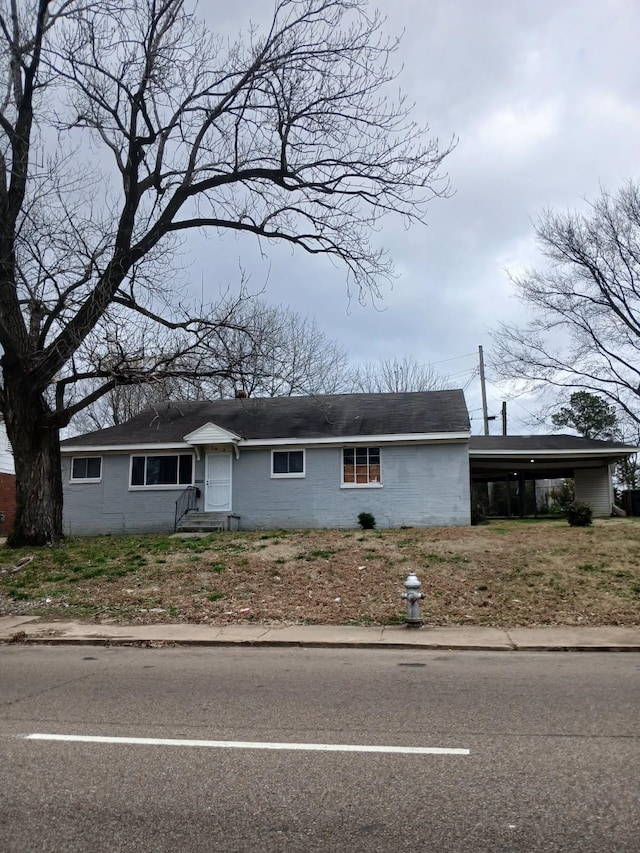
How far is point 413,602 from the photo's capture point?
11023 mm

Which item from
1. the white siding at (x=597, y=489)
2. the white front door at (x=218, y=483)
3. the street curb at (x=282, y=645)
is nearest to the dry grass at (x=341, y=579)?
the street curb at (x=282, y=645)

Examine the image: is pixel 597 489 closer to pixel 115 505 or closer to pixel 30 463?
pixel 115 505

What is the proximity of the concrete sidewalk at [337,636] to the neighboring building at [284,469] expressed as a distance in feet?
39.5

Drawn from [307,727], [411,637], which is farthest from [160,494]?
[307,727]

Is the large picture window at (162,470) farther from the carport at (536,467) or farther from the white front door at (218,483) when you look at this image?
the carport at (536,467)

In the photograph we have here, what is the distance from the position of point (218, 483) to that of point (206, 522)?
1.76m

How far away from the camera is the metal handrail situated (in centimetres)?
2411

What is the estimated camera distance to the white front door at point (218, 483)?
80.0 ft

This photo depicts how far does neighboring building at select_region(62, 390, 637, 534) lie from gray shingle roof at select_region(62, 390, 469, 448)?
0.06 meters

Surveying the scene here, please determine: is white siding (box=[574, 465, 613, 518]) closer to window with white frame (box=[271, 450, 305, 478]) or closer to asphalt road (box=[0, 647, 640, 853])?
window with white frame (box=[271, 450, 305, 478])

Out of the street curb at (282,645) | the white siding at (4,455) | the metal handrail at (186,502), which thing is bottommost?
the street curb at (282,645)

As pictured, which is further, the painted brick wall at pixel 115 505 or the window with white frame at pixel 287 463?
the painted brick wall at pixel 115 505

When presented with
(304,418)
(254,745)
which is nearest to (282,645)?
(254,745)

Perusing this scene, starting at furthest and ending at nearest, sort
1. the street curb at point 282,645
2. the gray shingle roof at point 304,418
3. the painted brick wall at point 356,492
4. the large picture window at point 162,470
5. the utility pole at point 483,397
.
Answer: the utility pole at point 483,397 → the large picture window at point 162,470 → the gray shingle roof at point 304,418 → the painted brick wall at point 356,492 → the street curb at point 282,645
